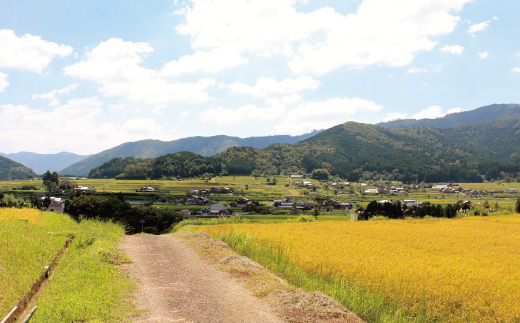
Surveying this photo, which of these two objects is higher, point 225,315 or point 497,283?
point 225,315

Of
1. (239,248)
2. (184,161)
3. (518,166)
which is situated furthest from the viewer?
(518,166)

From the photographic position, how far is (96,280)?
8.39m

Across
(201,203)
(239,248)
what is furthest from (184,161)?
(239,248)

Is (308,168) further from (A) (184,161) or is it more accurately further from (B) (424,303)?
(B) (424,303)

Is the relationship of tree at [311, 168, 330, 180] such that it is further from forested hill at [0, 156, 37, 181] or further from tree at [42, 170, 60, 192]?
forested hill at [0, 156, 37, 181]

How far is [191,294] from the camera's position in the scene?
25.8 ft

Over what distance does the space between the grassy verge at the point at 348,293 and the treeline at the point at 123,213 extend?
3741 centimetres

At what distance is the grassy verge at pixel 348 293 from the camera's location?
24.3 feet

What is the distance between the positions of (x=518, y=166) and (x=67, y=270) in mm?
175054

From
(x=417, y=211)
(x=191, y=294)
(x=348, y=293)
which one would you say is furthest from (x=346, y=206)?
(x=191, y=294)

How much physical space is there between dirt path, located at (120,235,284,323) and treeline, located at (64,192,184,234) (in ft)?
120

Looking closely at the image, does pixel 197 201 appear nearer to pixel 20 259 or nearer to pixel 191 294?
pixel 20 259

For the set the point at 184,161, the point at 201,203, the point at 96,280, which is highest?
the point at 184,161

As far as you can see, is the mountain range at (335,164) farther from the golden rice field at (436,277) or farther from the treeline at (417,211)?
the golden rice field at (436,277)
